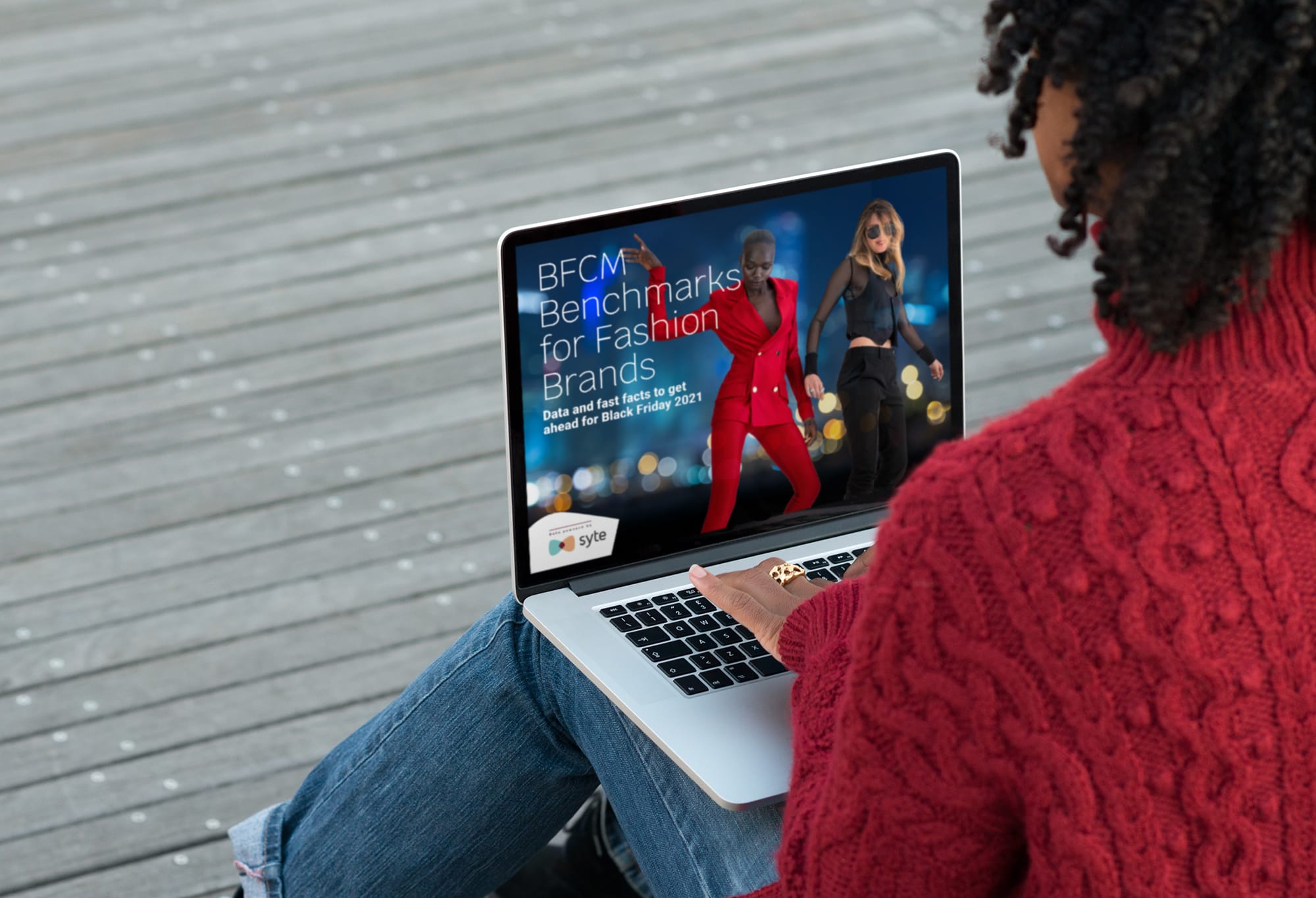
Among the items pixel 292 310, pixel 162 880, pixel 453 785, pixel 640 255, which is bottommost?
pixel 162 880

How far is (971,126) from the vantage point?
109 inches

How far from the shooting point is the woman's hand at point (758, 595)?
0.97 metres

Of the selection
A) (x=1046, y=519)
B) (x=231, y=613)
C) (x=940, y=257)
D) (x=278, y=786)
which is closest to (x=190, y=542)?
(x=231, y=613)

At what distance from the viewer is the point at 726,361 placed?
44.0 inches

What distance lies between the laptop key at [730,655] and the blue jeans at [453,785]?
9 centimetres

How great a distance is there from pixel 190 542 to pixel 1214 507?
5.08ft

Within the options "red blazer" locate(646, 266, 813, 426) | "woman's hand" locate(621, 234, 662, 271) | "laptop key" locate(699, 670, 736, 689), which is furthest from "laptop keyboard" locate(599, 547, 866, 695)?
"woman's hand" locate(621, 234, 662, 271)

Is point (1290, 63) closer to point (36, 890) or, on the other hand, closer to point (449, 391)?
point (36, 890)

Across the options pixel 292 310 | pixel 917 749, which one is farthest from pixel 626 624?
pixel 292 310

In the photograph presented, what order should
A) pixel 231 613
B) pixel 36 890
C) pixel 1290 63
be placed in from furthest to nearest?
1. pixel 231 613
2. pixel 36 890
3. pixel 1290 63

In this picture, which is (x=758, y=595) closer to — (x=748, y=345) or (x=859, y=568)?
(x=859, y=568)

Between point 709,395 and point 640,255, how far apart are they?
119 mm

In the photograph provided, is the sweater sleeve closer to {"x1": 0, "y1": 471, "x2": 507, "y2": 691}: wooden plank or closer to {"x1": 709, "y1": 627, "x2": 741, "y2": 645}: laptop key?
{"x1": 709, "y1": 627, "x2": 741, "y2": 645}: laptop key

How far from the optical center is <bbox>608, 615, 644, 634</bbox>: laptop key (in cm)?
106
